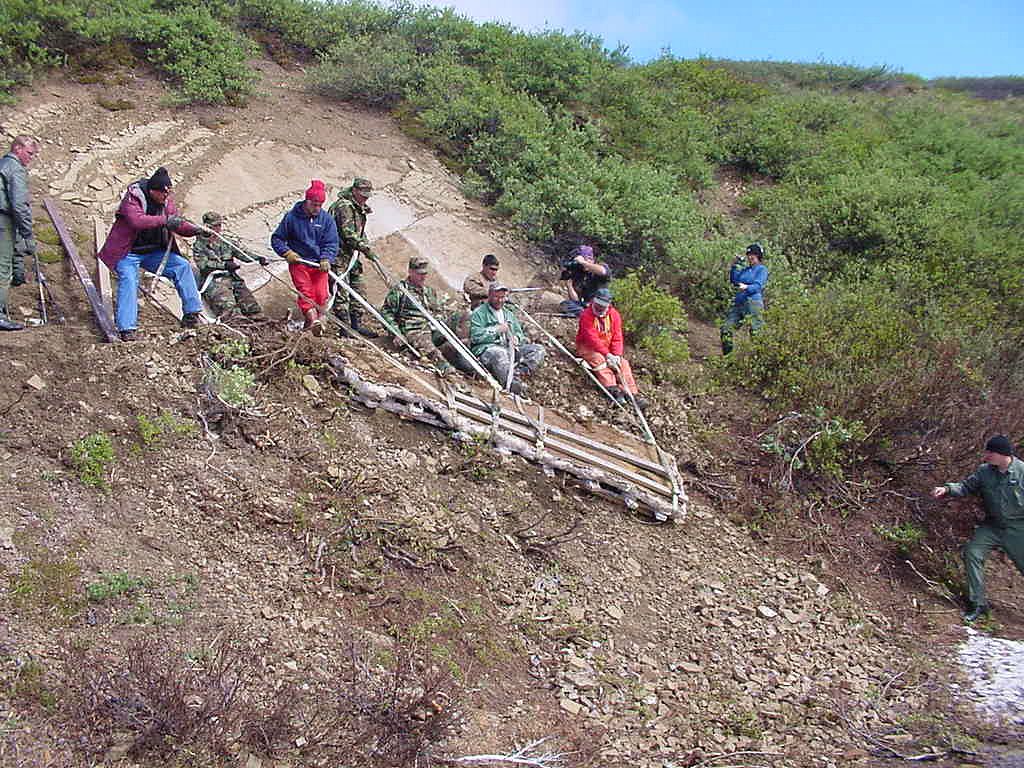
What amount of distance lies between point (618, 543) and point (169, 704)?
3654 mm

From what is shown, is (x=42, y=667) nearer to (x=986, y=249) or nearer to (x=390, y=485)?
(x=390, y=485)

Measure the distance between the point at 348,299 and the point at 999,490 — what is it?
5.89m

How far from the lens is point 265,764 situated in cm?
369

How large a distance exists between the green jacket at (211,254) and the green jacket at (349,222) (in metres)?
0.90

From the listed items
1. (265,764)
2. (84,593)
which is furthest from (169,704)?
(84,593)

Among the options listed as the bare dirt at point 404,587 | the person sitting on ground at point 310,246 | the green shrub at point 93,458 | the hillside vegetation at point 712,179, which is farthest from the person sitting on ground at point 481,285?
the green shrub at point 93,458

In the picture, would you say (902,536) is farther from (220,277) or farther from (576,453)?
(220,277)

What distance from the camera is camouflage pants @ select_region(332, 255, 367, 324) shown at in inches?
305

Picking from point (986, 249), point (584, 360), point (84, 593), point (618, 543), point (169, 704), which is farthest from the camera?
point (986, 249)

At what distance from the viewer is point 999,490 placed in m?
6.51

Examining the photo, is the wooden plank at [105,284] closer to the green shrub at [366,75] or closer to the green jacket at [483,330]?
the green jacket at [483,330]

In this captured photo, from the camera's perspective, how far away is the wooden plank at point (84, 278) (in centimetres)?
658

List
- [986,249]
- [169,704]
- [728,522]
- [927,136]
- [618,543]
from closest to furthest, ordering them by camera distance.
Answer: [169,704], [618,543], [728,522], [986,249], [927,136]

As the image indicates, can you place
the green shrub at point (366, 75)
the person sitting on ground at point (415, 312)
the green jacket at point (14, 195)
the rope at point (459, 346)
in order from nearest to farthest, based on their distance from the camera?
the green jacket at point (14, 195) < the rope at point (459, 346) < the person sitting on ground at point (415, 312) < the green shrub at point (366, 75)
